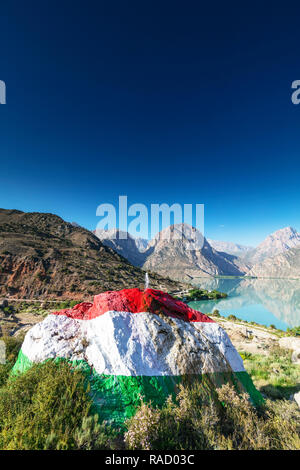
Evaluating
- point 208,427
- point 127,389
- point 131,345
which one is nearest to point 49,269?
point 131,345

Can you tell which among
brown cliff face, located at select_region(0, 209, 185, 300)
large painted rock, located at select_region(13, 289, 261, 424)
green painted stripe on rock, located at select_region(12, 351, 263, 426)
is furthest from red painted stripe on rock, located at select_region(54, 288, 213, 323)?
brown cliff face, located at select_region(0, 209, 185, 300)

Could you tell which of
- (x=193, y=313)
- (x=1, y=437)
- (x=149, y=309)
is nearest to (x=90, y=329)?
(x=149, y=309)

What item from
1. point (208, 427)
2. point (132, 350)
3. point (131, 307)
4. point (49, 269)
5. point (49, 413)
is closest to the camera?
point (49, 413)

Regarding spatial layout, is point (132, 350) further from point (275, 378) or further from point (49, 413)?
point (275, 378)

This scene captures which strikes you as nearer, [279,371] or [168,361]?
[168,361]

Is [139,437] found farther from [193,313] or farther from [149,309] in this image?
[193,313]

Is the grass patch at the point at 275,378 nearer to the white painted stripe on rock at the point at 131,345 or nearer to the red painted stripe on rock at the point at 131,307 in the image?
the white painted stripe on rock at the point at 131,345
